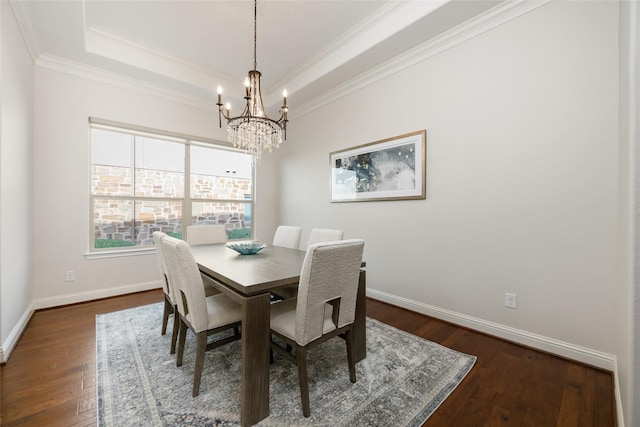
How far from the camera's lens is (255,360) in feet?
4.38

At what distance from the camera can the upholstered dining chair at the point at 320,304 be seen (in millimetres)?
1334

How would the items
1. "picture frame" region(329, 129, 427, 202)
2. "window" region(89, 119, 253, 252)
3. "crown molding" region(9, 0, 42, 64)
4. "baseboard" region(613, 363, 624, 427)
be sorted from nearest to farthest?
1. "baseboard" region(613, 363, 624, 427)
2. "crown molding" region(9, 0, 42, 64)
3. "picture frame" region(329, 129, 427, 202)
4. "window" region(89, 119, 253, 252)

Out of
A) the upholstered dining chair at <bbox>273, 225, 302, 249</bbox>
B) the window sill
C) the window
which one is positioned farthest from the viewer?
the window

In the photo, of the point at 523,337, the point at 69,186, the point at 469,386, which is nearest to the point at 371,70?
the point at 523,337

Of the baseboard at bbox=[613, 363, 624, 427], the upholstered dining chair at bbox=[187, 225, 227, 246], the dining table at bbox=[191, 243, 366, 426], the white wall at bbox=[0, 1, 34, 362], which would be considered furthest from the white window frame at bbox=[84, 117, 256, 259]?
the baseboard at bbox=[613, 363, 624, 427]

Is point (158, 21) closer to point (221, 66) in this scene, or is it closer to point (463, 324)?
point (221, 66)

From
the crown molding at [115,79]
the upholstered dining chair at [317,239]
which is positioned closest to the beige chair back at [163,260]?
the upholstered dining chair at [317,239]

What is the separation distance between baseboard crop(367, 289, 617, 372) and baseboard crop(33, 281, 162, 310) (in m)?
3.23

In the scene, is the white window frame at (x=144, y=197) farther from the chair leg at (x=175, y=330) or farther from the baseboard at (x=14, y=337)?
the chair leg at (x=175, y=330)

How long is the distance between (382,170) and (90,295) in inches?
145

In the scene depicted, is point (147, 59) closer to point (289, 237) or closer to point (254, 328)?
point (289, 237)

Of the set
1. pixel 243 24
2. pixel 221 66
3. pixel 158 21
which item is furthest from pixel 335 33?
pixel 158 21

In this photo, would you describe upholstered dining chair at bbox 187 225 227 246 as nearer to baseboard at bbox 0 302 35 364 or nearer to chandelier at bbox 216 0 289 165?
chandelier at bbox 216 0 289 165

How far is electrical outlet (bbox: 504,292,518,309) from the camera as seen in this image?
212 cm
